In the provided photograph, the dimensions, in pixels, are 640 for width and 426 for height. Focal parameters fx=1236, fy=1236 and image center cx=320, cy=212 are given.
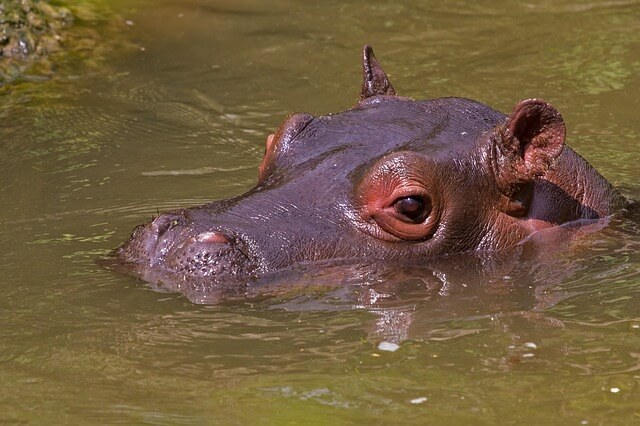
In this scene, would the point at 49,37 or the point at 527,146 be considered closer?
the point at 527,146

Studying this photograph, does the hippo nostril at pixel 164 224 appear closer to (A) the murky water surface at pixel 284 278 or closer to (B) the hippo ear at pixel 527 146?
(A) the murky water surface at pixel 284 278

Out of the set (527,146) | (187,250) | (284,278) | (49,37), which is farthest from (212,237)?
(49,37)

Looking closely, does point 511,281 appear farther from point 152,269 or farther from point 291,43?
point 291,43

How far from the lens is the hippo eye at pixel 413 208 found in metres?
6.43

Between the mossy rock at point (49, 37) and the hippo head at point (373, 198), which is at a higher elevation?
the mossy rock at point (49, 37)

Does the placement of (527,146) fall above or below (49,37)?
below

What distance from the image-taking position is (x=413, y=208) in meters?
6.45

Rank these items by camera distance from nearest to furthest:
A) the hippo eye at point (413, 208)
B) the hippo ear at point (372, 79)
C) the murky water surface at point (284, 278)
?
the murky water surface at point (284, 278) → the hippo eye at point (413, 208) → the hippo ear at point (372, 79)

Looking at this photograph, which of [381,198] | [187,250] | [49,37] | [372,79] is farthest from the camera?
[49,37]

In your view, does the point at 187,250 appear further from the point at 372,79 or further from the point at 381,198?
the point at 372,79

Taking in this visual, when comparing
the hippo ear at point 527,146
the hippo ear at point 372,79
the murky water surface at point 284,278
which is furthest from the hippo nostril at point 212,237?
the hippo ear at point 372,79

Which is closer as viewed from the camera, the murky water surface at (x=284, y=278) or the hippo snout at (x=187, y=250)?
the murky water surface at (x=284, y=278)

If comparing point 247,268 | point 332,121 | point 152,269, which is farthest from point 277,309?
point 332,121

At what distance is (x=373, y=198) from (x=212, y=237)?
0.93 m
